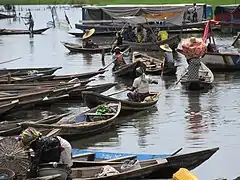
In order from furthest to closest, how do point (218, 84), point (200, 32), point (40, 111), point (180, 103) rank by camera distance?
point (200, 32) < point (218, 84) < point (180, 103) < point (40, 111)

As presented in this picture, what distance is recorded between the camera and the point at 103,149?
1405 centimetres

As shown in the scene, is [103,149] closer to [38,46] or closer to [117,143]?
[117,143]

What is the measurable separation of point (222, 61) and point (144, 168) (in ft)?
58.2

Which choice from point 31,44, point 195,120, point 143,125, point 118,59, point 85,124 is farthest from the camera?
point 31,44

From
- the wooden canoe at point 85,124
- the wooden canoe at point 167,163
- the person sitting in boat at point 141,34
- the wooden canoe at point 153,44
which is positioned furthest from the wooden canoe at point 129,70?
the wooden canoe at point 167,163

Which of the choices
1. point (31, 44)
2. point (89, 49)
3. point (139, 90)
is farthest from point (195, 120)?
point (31, 44)

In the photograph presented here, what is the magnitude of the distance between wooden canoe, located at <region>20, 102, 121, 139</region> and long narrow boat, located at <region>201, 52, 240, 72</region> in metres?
11.5

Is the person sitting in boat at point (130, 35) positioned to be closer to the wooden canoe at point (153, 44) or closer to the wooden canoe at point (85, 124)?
the wooden canoe at point (153, 44)

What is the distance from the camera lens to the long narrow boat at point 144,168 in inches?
384

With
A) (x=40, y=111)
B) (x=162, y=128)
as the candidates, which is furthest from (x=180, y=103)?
(x=40, y=111)

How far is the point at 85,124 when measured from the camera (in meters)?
14.3

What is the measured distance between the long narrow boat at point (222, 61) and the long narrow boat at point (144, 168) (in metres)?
16.7

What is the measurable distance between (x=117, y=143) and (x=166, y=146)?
1.28 meters

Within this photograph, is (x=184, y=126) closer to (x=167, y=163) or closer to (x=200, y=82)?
(x=200, y=82)
